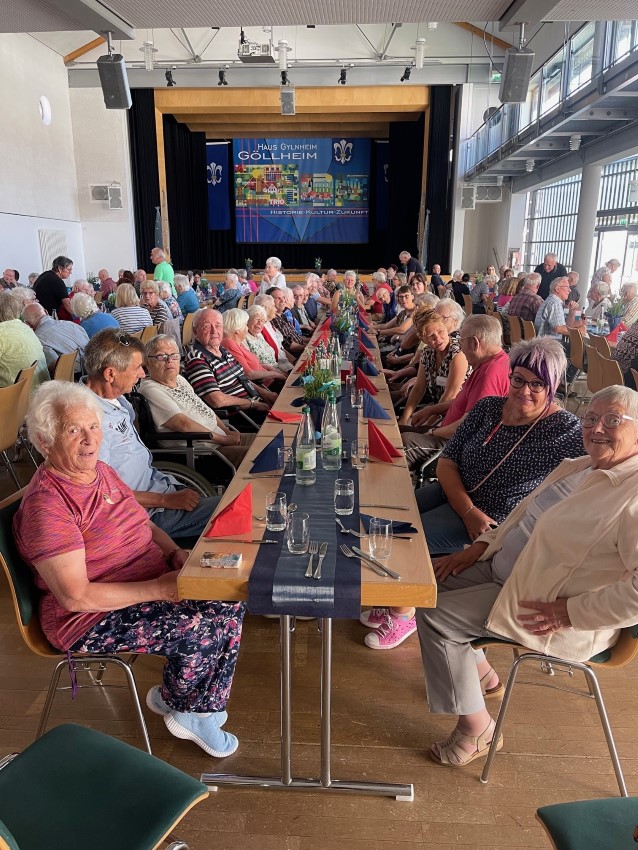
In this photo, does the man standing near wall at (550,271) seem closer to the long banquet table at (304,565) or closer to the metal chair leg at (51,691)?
the long banquet table at (304,565)

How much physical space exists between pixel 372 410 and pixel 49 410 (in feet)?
5.62

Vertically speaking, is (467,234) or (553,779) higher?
(467,234)

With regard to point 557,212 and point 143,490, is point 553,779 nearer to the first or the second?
point 143,490

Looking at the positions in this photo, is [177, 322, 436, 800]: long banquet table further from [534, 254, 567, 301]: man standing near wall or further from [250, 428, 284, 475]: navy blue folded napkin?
[534, 254, 567, 301]: man standing near wall

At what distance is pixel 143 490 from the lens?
2.71 meters

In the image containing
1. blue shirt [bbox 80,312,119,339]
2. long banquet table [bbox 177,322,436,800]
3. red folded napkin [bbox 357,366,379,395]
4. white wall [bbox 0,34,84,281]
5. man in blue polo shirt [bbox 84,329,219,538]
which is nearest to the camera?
long banquet table [bbox 177,322,436,800]

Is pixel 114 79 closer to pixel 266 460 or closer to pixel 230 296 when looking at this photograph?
pixel 230 296

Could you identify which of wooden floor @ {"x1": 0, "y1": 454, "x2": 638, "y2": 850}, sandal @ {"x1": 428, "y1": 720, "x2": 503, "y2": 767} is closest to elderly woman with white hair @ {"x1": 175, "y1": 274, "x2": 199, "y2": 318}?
wooden floor @ {"x1": 0, "y1": 454, "x2": 638, "y2": 850}

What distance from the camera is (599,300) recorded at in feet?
26.2

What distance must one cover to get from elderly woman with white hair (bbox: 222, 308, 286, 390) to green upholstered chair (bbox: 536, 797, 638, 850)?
3.78 metres

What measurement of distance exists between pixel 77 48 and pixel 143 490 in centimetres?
1521

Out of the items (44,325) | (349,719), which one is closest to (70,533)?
(349,719)

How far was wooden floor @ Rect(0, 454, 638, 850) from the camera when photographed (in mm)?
1761

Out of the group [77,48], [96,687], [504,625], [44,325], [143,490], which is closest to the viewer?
[504,625]
